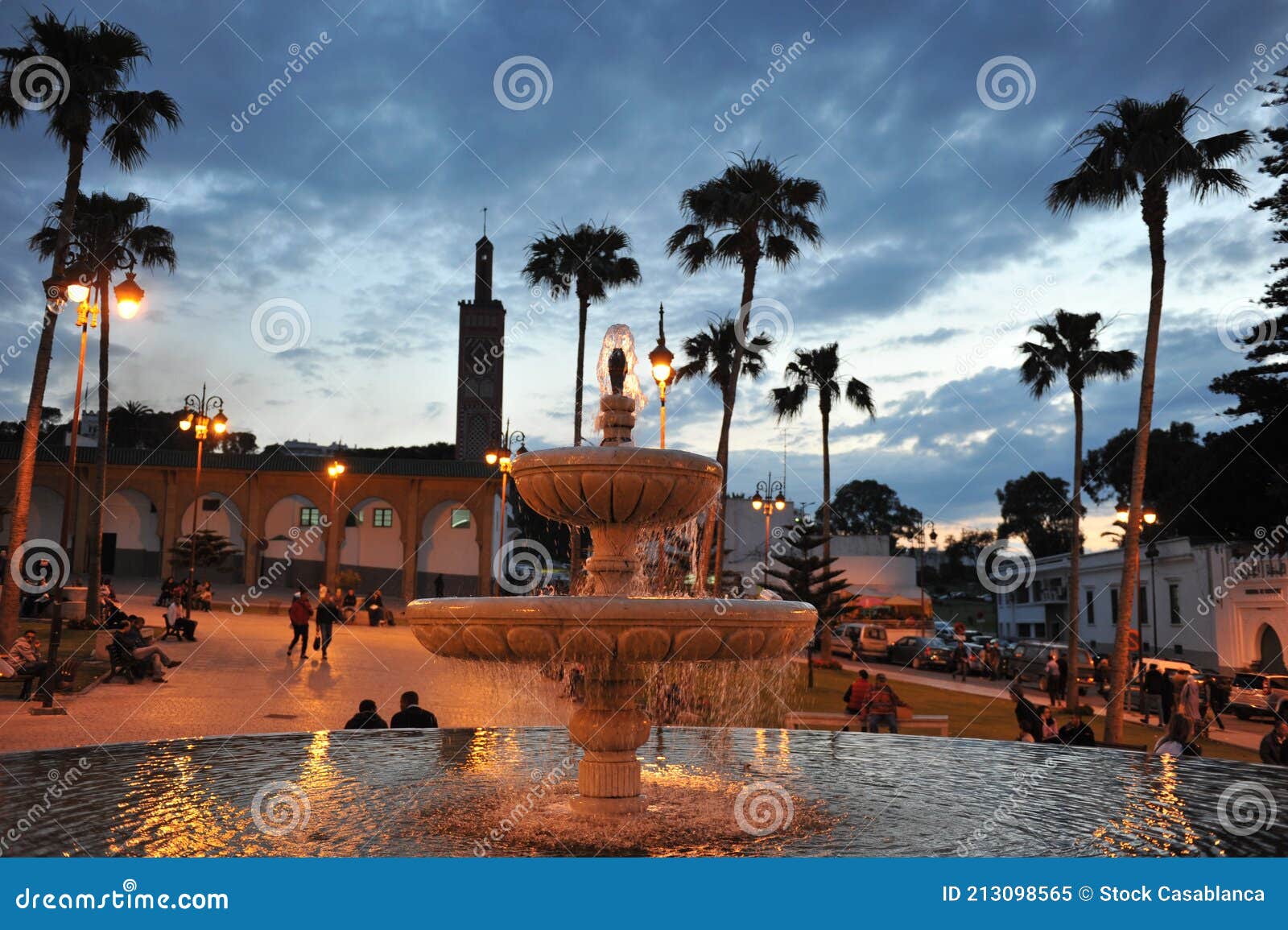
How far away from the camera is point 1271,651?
3419 centimetres

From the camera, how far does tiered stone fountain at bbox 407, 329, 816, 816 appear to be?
18.1ft

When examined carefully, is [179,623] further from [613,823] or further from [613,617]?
[613,617]

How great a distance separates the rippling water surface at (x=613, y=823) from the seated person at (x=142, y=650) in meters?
8.58

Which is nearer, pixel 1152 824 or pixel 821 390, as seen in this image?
pixel 1152 824

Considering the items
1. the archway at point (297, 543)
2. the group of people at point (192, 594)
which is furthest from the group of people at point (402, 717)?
the archway at point (297, 543)

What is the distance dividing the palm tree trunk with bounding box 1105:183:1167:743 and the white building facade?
1887 cm

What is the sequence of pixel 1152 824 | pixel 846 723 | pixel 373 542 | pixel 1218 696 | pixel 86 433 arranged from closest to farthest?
1. pixel 1152 824
2. pixel 846 723
3. pixel 1218 696
4. pixel 373 542
5. pixel 86 433

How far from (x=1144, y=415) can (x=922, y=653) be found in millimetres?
22215

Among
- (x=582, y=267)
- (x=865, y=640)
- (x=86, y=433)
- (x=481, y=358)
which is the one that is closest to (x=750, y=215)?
(x=582, y=267)

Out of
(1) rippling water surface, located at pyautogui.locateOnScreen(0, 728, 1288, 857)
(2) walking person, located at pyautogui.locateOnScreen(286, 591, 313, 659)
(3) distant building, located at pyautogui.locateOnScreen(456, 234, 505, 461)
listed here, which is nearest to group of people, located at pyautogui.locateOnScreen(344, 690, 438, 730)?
(1) rippling water surface, located at pyautogui.locateOnScreen(0, 728, 1288, 857)

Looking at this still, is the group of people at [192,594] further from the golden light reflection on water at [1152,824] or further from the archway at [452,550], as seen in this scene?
the golden light reflection on water at [1152,824]

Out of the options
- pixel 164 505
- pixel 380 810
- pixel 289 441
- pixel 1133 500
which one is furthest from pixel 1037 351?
pixel 289 441

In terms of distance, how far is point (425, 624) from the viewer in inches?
233

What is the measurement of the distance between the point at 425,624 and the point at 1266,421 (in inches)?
1500
